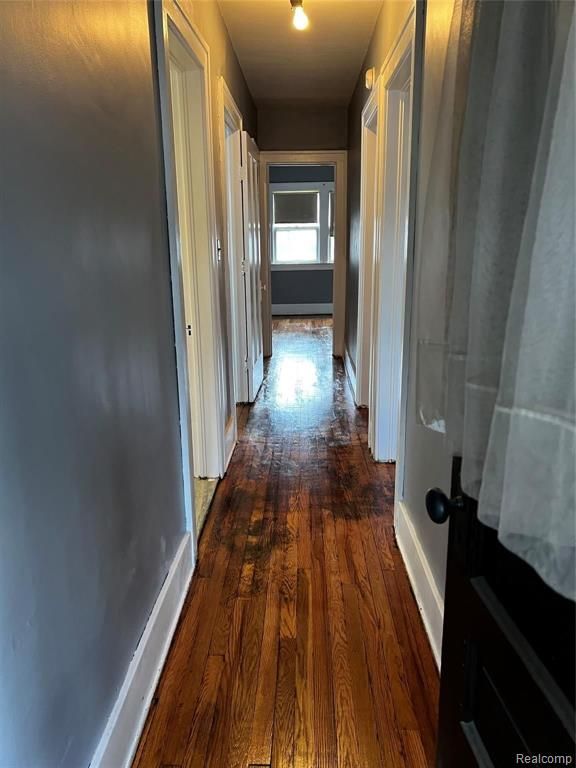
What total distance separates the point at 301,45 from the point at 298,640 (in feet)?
12.1

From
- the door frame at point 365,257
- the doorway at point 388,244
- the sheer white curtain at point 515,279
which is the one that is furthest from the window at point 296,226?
the sheer white curtain at point 515,279

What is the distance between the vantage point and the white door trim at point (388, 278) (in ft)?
8.97

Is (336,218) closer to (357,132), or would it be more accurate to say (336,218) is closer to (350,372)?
(357,132)

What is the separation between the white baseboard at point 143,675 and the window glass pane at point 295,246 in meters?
8.38

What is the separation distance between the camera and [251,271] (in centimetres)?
448

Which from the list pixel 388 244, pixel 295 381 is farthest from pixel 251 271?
pixel 388 244

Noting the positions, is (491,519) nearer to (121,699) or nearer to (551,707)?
(551,707)

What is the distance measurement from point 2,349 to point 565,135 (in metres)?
0.82

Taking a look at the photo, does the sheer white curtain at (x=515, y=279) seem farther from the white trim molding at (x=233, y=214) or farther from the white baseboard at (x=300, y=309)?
the white baseboard at (x=300, y=309)

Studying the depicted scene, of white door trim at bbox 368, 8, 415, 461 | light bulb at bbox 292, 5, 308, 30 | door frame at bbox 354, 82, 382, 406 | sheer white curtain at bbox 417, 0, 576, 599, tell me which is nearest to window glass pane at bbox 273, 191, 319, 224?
door frame at bbox 354, 82, 382, 406

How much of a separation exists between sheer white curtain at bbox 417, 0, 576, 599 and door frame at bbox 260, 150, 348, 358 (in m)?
4.88

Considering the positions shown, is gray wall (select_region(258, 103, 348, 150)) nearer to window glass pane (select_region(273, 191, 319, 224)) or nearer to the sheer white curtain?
window glass pane (select_region(273, 191, 319, 224))

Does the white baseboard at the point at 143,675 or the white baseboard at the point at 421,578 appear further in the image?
the white baseboard at the point at 421,578

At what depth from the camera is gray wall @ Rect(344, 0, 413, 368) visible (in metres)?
2.58
